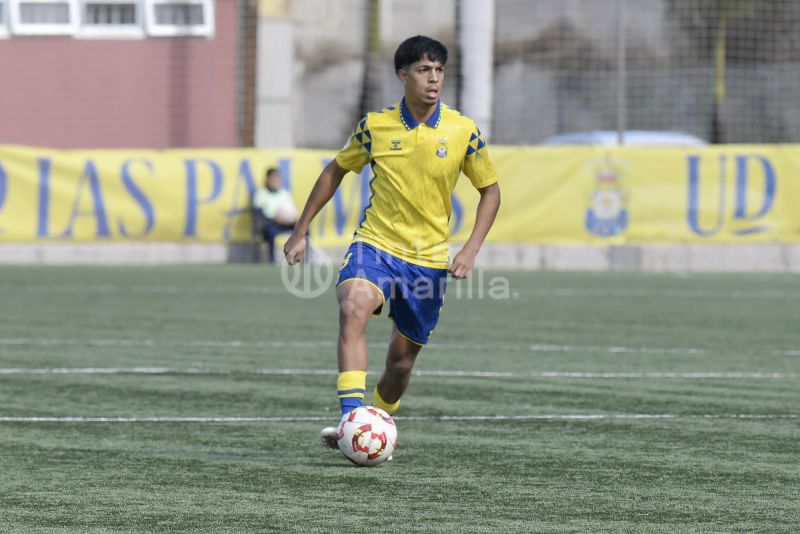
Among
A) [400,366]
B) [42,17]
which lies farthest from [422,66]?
[42,17]

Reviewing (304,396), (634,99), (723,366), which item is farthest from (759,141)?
(304,396)

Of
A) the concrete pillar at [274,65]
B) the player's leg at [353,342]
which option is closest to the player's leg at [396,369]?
the player's leg at [353,342]

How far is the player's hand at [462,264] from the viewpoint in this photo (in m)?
6.96

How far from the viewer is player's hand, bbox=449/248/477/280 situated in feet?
22.8

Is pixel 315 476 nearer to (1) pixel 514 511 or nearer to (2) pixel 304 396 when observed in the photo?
(1) pixel 514 511

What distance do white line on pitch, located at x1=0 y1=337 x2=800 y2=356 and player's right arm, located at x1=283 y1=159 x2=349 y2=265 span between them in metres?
4.91

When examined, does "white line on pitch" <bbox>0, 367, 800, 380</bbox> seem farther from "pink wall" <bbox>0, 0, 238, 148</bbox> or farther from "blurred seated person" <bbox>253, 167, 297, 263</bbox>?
"pink wall" <bbox>0, 0, 238, 148</bbox>

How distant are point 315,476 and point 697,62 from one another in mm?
31579

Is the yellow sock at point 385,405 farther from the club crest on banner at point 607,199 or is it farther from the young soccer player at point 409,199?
the club crest on banner at point 607,199

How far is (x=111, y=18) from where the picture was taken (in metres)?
28.3

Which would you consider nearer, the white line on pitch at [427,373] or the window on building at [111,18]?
the white line on pitch at [427,373]

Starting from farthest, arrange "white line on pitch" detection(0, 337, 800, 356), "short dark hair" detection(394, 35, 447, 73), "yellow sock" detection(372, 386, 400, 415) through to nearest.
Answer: "white line on pitch" detection(0, 337, 800, 356) → "yellow sock" detection(372, 386, 400, 415) → "short dark hair" detection(394, 35, 447, 73)

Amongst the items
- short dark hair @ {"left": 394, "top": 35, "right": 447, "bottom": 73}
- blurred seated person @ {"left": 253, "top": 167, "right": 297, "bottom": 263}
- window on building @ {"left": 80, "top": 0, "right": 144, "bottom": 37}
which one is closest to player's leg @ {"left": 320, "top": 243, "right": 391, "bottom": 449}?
short dark hair @ {"left": 394, "top": 35, "right": 447, "bottom": 73}

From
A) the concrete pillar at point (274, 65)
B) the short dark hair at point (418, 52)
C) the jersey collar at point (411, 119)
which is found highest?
the concrete pillar at point (274, 65)
